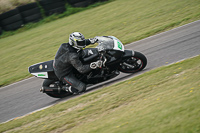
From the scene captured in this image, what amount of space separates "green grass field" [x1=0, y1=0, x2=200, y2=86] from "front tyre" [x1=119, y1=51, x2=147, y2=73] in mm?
3671

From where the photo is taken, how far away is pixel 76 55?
20.5 feet

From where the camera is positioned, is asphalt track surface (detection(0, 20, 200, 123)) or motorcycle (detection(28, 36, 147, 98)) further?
asphalt track surface (detection(0, 20, 200, 123))

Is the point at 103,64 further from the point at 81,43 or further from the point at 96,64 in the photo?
the point at 81,43

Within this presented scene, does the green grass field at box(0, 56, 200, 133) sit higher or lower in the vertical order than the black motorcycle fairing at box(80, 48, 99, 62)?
lower

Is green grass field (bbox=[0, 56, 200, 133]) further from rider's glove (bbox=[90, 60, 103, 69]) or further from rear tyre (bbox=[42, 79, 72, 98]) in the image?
rear tyre (bbox=[42, 79, 72, 98])

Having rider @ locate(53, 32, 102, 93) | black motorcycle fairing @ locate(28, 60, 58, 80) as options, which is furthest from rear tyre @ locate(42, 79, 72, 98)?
rider @ locate(53, 32, 102, 93)

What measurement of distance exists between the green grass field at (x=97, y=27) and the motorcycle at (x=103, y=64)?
3.24 metres

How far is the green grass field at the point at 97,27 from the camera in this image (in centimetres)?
1098

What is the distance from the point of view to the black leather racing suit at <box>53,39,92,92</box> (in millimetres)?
6296

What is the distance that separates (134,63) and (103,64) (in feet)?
3.28

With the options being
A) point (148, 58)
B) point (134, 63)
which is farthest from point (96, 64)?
point (148, 58)

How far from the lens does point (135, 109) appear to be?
4.81 m

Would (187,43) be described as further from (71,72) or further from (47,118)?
(47,118)

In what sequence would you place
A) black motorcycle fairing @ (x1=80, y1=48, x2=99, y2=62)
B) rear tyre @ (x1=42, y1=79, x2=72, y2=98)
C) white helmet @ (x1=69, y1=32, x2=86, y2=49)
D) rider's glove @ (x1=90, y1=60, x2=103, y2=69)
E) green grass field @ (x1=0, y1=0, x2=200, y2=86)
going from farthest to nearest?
green grass field @ (x1=0, y1=0, x2=200, y2=86), rear tyre @ (x1=42, y1=79, x2=72, y2=98), black motorcycle fairing @ (x1=80, y1=48, x2=99, y2=62), rider's glove @ (x1=90, y1=60, x2=103, y2=69), white helmet @ (x1=69, y1=32, x2=86, y2=49)
